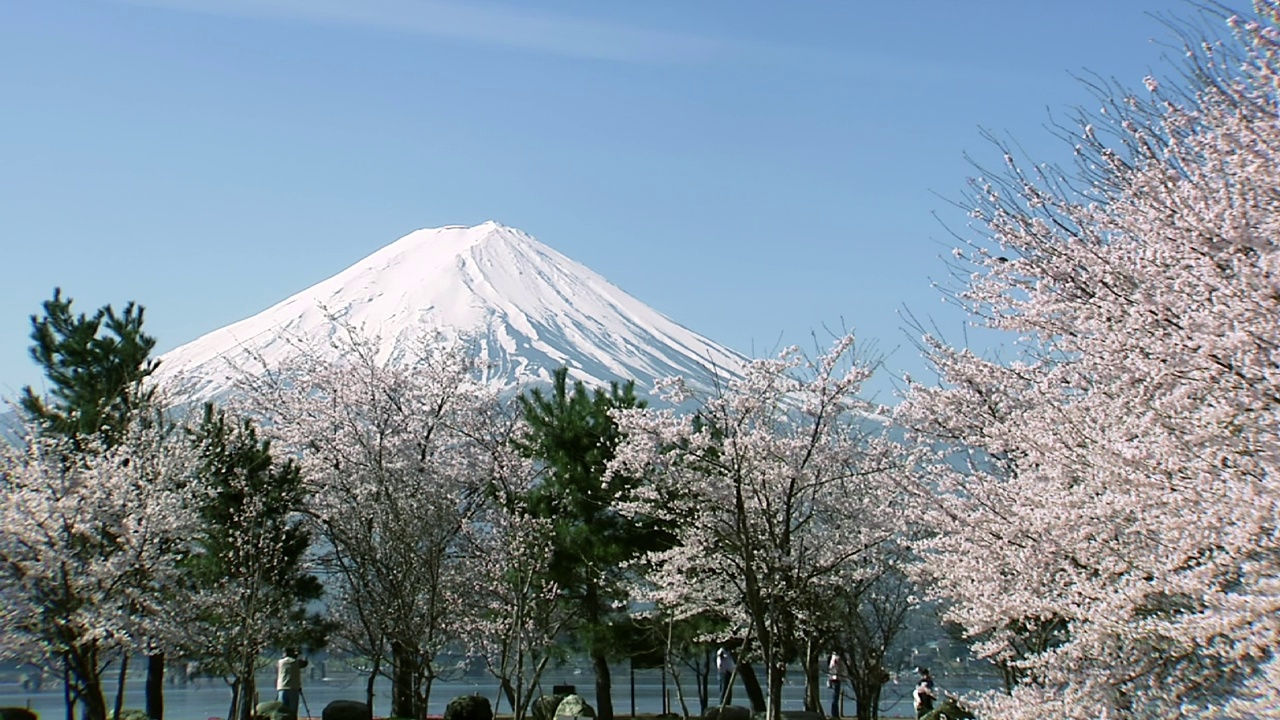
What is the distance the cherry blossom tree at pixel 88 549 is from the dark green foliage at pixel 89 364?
2253 millimetres

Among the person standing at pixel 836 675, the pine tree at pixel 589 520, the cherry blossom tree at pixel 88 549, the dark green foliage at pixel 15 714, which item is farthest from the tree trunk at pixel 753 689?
the dark green foliage at pixel 15 714

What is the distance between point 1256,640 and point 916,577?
8.49 meters

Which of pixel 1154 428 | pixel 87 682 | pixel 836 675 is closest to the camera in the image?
pixel 1154 428

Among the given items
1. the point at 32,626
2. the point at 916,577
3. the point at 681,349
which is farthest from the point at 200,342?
Result: the point at 916,577

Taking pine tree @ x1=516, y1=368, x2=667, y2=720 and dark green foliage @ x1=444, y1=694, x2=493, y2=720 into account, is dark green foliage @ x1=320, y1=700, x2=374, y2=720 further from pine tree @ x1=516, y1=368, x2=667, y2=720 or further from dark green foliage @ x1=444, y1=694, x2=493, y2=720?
pine tree @ x1=516, y1=368, x2=667, y2=720

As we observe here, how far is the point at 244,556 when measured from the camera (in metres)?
16.4

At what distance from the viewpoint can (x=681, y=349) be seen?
258ft

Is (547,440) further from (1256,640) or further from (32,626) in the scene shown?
(1256,640)

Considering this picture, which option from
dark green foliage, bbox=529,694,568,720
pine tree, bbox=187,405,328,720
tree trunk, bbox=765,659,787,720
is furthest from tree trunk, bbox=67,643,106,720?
tree trunk, bbox=765,659,787,720

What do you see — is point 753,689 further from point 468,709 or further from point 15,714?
point 15,714

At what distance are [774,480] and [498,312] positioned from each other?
75776mm

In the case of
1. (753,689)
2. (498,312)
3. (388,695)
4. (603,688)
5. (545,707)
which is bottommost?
(388,695)

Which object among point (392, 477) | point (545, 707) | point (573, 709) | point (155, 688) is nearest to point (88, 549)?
point (392, 477)

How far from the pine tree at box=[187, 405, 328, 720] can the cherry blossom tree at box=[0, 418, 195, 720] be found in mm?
593
